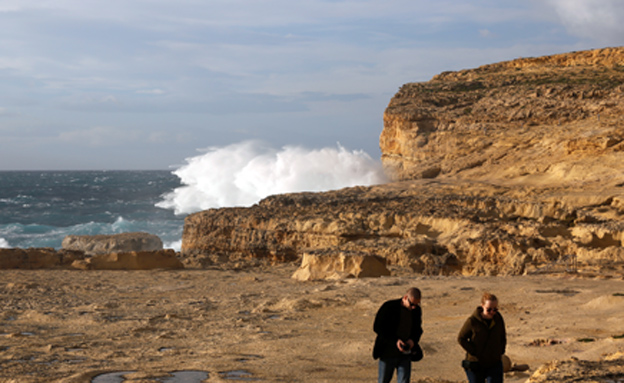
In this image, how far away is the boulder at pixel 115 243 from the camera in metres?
29.9

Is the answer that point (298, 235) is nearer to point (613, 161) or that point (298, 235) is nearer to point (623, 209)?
point (623, 209)

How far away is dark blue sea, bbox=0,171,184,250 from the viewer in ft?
146

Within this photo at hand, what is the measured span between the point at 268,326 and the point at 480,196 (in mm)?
14266

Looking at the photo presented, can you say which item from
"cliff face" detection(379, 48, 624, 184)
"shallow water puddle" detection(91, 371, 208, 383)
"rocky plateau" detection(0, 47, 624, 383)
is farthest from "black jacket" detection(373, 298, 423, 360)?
"cliff face" detection(379, 48, 624, 184)

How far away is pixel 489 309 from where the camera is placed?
203 inches

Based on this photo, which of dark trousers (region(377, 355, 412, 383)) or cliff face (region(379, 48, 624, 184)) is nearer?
dark trousers (region(377, 355, 412, 383))

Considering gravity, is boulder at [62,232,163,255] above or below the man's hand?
below

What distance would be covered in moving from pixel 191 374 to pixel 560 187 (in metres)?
18.9

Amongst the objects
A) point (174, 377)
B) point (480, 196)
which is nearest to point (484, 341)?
point (174, 377)

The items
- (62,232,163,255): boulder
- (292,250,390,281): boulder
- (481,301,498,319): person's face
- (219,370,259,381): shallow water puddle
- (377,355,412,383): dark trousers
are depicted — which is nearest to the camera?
(481,301,498,319): person's face

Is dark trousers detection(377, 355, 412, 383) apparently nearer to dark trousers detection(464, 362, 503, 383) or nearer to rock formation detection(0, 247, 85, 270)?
dark trousers detection(464, 362, 503, 383)

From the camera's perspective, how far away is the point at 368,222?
21344 millimetres

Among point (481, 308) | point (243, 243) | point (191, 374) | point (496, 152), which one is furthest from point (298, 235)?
point (481, 308)

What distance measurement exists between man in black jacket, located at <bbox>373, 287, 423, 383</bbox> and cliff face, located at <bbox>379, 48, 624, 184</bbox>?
1978cm
